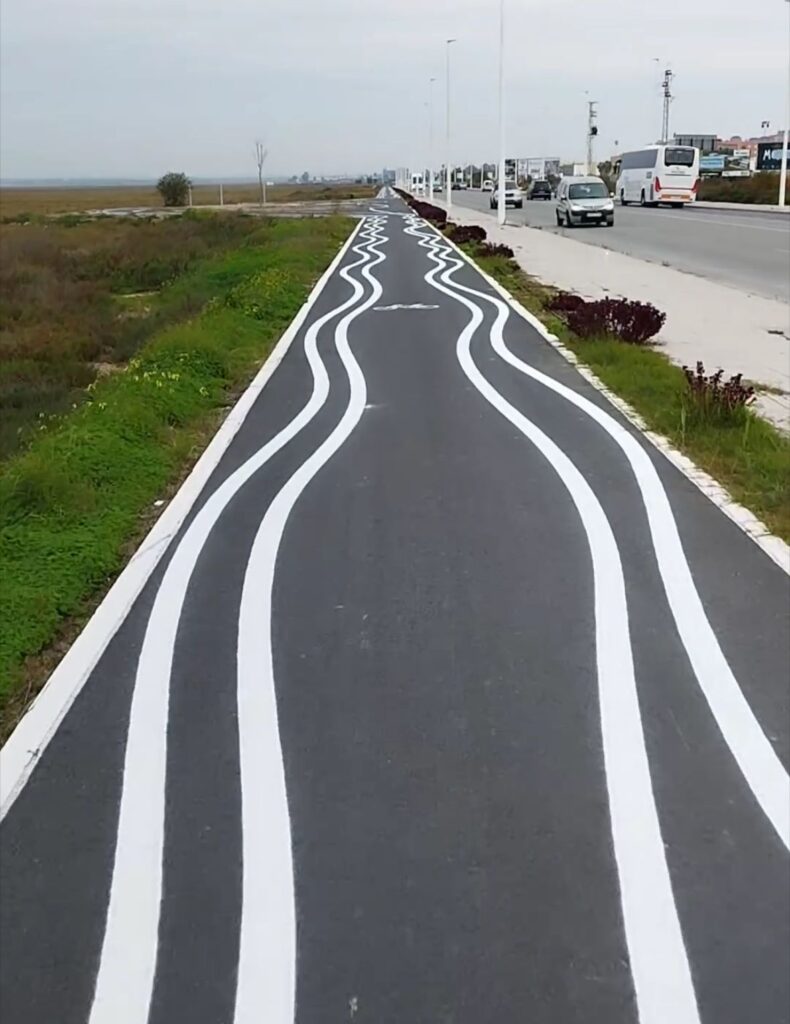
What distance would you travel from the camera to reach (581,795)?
152 inches

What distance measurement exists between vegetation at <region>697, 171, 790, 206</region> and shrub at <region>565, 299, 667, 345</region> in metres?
53.6

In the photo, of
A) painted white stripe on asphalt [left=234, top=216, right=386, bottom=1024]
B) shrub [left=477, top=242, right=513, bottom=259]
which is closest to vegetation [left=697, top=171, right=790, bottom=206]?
shrub [left=477, top=242, right=513, bottom=259]

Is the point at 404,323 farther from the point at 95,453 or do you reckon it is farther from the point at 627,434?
the point at 95,453

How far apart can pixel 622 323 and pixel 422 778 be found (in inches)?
413

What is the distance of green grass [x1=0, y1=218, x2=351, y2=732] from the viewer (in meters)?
5.35

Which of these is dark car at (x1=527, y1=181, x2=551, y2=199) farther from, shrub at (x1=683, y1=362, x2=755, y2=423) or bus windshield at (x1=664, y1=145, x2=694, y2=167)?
shrub at (x1=683, y1=362, x2=755, y2=423)

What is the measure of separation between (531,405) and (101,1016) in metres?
7.86

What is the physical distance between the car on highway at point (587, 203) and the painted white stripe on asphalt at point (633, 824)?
1491 inches

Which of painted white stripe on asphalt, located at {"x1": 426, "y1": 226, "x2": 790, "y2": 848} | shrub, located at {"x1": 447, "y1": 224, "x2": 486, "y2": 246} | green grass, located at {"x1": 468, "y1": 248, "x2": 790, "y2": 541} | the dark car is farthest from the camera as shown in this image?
the dark car

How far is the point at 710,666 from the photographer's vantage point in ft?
15.6

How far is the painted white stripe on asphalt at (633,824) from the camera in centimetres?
300

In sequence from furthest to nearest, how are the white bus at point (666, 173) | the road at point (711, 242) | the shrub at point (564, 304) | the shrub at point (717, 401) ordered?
the white bus at point (666, 173)
the road at point (711, 242)
the shrub at point (564, 304)
the shrub at point (717, 401)

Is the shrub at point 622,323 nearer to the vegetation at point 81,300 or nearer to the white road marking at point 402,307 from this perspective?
the white road marking at point 402,307

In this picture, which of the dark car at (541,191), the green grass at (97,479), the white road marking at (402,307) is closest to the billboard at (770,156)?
the dark car at (541,191)
